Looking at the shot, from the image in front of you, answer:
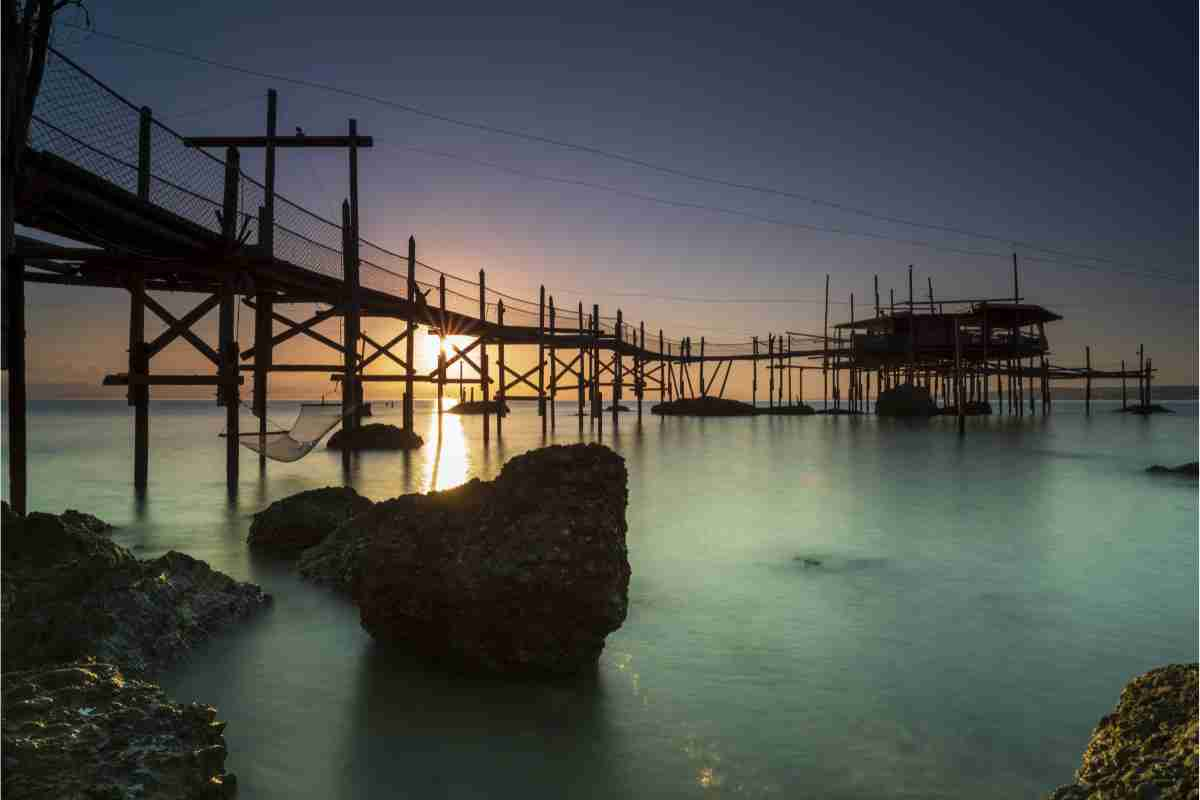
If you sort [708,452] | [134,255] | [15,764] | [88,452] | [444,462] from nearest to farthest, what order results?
[15,764] → [134,255] → [444,462] → [708,452] → [88,452]

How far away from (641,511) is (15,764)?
10475 millimetres

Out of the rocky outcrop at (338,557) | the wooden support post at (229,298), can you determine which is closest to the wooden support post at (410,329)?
the wooden support post at (229,298)

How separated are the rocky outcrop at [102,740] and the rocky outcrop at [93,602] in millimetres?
1154

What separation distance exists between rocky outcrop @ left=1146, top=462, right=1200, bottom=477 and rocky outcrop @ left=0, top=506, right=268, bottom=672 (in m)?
21.0

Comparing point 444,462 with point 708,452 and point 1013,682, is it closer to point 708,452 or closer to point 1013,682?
point 708,452

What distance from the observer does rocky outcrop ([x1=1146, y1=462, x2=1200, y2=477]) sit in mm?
17672

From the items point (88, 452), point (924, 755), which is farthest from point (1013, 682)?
point (88, 452)

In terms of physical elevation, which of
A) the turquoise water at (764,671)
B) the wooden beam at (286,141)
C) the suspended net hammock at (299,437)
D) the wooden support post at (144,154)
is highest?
the wooden beam at (286,141)

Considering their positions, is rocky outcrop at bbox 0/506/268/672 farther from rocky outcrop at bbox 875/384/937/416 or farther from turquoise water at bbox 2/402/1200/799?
rocky outcrop at bbox 875/384/937/416

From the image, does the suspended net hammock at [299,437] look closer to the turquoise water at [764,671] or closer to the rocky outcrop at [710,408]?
the turquoise water at [764,671]

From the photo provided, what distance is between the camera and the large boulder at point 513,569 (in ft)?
14.4

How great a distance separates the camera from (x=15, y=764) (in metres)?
2.54

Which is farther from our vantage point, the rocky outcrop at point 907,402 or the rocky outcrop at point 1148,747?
the rocky outcrop at point 907,402

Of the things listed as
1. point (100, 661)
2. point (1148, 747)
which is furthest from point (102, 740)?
point (1148, 747)
